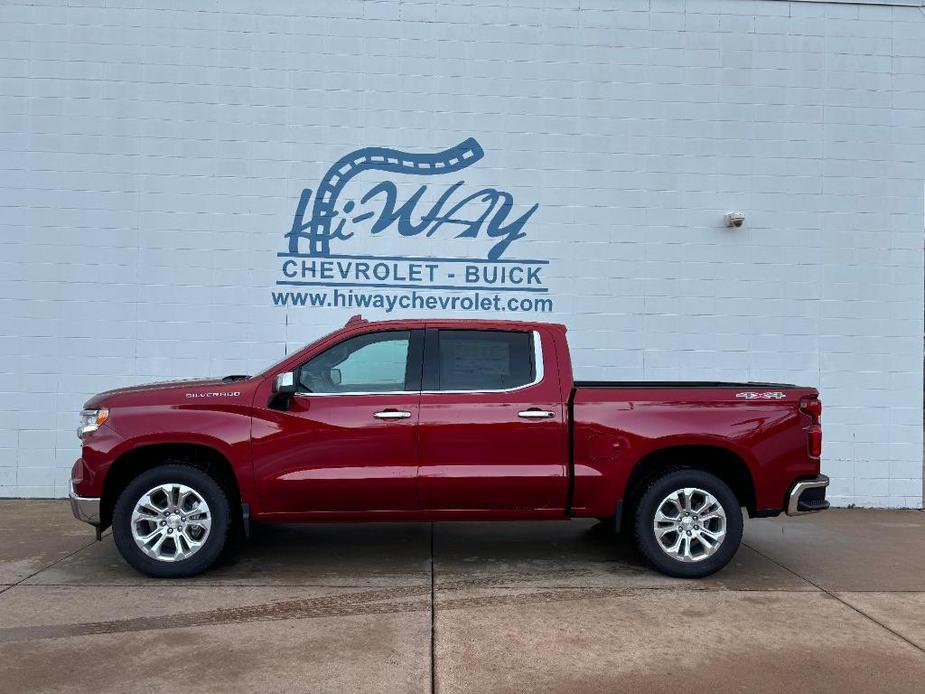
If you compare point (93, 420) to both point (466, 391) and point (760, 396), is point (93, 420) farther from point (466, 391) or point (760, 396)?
point (760, 396)

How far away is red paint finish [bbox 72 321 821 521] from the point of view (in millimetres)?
5500

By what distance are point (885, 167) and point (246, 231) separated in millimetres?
7688

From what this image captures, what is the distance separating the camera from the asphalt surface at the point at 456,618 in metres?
3.95

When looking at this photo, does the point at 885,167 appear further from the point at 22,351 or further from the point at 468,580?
the point at 22,351

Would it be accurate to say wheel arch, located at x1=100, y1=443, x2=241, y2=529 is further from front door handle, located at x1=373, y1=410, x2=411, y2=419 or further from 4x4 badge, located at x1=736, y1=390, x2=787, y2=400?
4x4 badge, located at x1=736, y1=390, x2=787, y2=400

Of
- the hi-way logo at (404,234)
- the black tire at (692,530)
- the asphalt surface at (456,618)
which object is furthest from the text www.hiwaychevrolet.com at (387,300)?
the black tire at (692,530)

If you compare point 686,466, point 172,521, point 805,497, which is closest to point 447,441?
point 686,466

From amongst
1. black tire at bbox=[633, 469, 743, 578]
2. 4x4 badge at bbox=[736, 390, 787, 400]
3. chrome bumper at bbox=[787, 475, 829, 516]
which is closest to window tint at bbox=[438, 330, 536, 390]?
black tire at bbox=[633, 469, 743, 578]

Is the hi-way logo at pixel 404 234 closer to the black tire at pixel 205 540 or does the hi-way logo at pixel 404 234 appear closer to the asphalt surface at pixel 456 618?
the asphalt surface at pixel 456 618

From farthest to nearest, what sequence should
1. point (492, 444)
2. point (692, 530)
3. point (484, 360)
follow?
point (484, 360), point (692, 530), point (492, 444)

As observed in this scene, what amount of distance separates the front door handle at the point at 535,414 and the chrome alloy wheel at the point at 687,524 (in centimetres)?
107

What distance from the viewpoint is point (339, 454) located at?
5508 millimetres

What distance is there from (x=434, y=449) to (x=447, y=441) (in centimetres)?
11

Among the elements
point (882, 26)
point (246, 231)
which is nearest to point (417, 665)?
point (246, 231)
